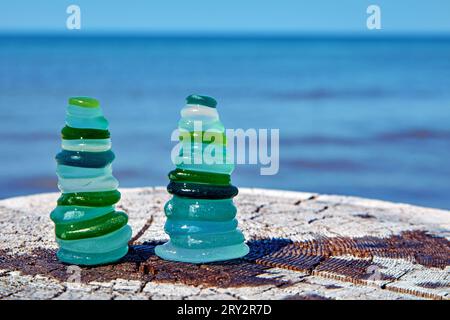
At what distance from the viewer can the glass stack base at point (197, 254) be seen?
15.0 feet

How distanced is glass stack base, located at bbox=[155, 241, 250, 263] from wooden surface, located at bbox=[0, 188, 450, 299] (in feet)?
0.16

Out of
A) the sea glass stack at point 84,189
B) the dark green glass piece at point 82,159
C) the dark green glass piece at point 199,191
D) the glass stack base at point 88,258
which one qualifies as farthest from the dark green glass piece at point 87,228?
the dark green glass piece at point 199,191

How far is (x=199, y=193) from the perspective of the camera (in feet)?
15.0

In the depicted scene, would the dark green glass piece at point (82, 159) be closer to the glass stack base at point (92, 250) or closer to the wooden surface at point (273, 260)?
the glass stack base at point (92, 250)

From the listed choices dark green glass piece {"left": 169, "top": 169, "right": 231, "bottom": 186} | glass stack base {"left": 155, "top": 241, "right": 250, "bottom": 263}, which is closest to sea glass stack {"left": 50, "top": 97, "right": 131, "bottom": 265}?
glass stack base {"left": 155, "top": 241, "right": 250, "bottom": 263}

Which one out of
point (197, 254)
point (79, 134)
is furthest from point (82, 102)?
point (197, 254)

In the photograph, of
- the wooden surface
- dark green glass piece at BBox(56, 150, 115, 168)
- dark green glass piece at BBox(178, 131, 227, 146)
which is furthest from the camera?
dark green glass piece at BBox(178, 131, 227, 146)

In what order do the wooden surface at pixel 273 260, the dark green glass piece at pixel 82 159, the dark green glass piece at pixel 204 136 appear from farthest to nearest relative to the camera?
the dark green glass piece at pixel 204 136
the dark green glass piece at pixel 82 159
the wooden surface at pixel 273 260

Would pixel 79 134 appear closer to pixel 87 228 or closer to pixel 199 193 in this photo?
pixel 87 228

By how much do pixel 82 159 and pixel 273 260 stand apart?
1.25m

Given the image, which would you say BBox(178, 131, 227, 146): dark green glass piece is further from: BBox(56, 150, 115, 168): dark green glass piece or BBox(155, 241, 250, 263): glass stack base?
BBox(155, 241, 250, 263): glass stack base

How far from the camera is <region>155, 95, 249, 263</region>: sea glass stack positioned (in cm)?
456

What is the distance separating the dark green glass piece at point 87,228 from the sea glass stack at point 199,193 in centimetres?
36
